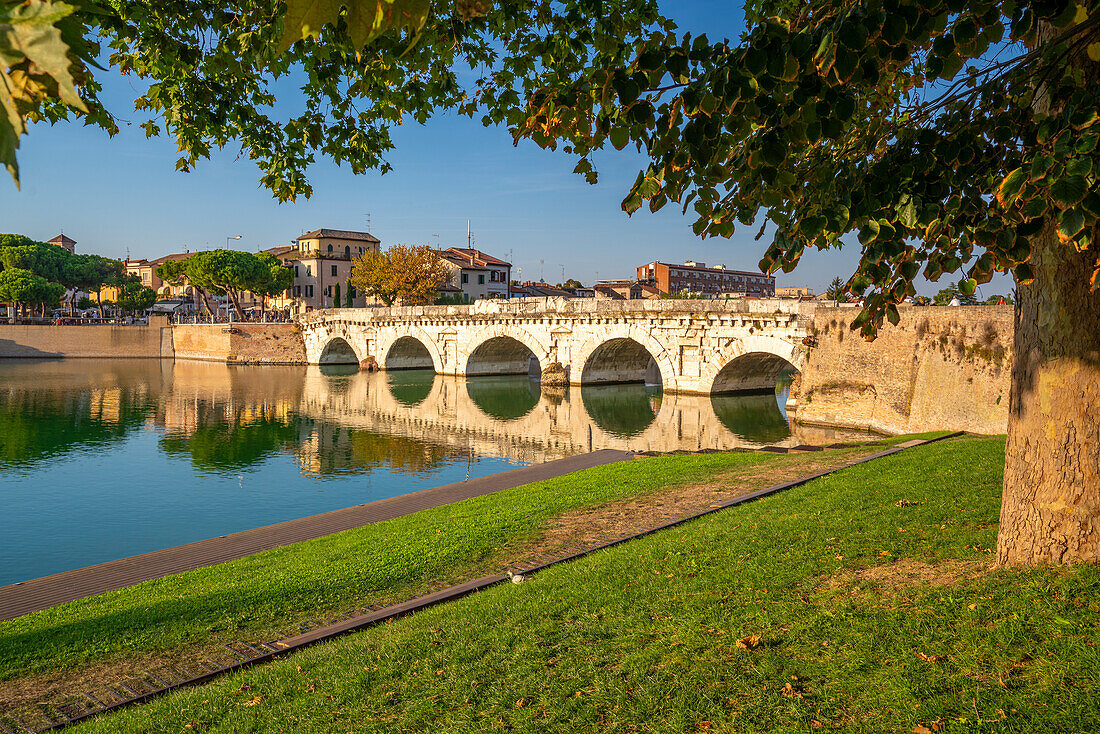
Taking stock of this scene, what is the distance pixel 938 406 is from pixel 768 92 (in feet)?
68.8

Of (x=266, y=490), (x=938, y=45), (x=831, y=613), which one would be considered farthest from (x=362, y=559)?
(x=266, y=490)

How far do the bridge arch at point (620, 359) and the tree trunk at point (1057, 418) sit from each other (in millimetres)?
31420

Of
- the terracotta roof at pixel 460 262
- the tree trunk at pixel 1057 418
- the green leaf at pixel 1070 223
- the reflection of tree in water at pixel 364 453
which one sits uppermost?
the terracotta roof at pixel 460 262

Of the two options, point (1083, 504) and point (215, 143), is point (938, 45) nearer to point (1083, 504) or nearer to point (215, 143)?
point (1083, 504)

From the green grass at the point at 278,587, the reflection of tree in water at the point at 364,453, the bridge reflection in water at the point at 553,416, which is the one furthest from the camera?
the bridge reflection in water at the point at 553,416

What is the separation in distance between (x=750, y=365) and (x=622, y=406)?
6.73 m

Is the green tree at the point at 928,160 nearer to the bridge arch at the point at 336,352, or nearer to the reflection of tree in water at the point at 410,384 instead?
the reflection of tree in water at the point at 410,384

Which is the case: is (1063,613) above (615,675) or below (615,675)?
above

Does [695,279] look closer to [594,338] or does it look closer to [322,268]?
[322,268]

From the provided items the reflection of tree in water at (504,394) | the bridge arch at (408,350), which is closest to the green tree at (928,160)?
the reflection of tree in water at (504,394)

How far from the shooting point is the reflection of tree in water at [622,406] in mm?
30078

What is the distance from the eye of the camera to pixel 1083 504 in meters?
5.59

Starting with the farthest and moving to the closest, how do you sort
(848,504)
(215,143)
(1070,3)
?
(848,504), (215,143), (1070,3)

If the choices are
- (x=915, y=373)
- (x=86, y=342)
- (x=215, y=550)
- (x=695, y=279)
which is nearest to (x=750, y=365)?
(x=915, y=373)
